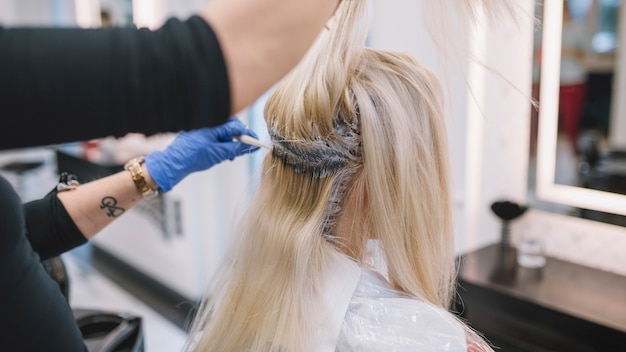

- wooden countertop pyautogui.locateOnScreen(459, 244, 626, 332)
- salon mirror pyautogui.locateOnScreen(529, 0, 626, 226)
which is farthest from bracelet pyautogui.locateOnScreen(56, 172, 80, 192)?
salon mirror pyautogui.locateOnScreen(529, 0, 626, 226)

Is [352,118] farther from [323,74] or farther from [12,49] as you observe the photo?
[12,49]

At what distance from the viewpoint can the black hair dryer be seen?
1.79 meters

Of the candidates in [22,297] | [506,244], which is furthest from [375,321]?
[506,244]

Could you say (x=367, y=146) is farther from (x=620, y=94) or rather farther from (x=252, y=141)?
(x=620, y=94)

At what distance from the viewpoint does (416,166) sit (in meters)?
0.98

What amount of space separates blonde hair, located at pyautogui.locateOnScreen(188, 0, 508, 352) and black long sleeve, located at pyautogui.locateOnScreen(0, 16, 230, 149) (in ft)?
1.58

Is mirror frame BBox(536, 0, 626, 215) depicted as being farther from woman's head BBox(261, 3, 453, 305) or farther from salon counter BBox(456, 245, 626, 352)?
woman's head BBox(261, 3, 453, 305)

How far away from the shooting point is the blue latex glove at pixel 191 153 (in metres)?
1.23

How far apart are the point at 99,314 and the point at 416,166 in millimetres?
1099

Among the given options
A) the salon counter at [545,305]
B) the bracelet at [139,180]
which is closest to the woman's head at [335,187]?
the bracelet at [139,180]

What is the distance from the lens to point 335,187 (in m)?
0.97

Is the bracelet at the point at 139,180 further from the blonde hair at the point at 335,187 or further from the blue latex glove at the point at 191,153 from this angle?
the blonde hair at the point at 335,187

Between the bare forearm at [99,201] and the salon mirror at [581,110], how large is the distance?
146 cm

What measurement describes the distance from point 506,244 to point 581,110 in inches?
21.9
